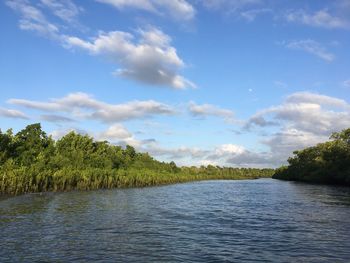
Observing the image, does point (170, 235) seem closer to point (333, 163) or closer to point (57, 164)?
point (57, 164)

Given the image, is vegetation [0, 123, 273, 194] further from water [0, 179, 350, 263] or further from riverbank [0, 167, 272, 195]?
water [0, 179, 350, 263]

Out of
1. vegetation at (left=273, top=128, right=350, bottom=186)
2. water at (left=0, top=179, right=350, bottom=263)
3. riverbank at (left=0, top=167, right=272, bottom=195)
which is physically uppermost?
vegetation at (left=273, top=128, right=350, bottom=186)

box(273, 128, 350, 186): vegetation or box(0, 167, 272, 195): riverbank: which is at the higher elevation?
box(273, 128, 350, 186): vegetation

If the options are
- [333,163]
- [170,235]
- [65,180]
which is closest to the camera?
[170,235]

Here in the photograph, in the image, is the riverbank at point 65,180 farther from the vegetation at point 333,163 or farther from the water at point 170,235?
the vegetation at point 333,163

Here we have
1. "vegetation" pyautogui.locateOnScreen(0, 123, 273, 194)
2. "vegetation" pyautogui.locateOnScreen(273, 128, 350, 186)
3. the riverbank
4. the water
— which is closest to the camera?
the water

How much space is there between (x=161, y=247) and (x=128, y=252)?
7.21 ft

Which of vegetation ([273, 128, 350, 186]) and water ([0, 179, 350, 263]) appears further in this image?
vegetation ([273, 128, 350, 186])

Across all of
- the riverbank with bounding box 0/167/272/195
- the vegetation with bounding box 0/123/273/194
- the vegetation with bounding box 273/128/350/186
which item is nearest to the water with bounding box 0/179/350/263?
Answer: the riverbank with bounding box 0/167/272/195

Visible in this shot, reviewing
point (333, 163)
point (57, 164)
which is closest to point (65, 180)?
point (57, 164)

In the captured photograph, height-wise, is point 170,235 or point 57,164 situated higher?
point 57,164

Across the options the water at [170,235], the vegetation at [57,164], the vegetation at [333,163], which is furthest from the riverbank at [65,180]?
the vegetation at [333,163]

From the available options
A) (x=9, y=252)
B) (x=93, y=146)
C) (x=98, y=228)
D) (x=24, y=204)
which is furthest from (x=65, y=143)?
(x=9, y=252)

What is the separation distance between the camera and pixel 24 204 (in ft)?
139
